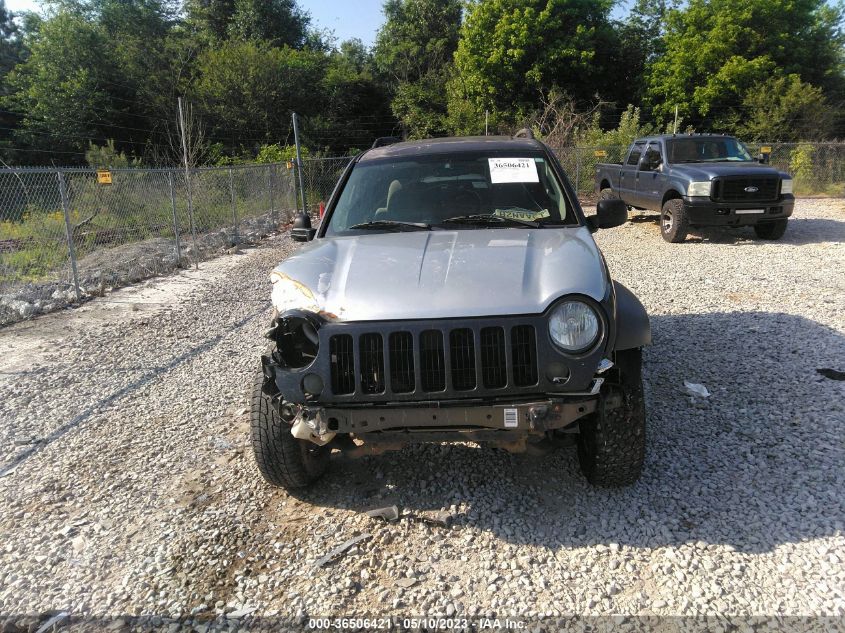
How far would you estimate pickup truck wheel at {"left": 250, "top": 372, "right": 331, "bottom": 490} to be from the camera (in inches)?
122

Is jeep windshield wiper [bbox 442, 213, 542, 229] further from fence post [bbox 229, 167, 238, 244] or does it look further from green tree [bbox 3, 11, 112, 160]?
green tree [bbox 3, 11, 112, 160]

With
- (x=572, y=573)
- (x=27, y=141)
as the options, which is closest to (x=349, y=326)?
(x=572, y=573)

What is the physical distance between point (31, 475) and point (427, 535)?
2.60 m

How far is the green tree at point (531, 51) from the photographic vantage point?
95.6 ft

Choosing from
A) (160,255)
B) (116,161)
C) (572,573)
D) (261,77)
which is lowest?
(572,573)

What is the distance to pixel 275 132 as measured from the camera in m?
31.8

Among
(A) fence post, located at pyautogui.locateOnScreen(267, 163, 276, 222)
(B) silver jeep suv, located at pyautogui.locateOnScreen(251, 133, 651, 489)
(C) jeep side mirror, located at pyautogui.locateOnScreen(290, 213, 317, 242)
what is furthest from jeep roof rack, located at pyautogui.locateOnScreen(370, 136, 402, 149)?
(A) fence post, located at pyautogui.locateOnScreen(267, 163, 276, 222)

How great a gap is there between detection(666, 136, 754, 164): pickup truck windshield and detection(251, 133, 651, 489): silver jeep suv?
1002cm

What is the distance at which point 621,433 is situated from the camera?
3000 mm

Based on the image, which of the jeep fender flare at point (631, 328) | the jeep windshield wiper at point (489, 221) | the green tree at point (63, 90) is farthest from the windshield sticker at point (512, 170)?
the green tree at point (63, 90)

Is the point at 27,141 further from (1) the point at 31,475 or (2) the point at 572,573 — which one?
(2) the point at 572,573

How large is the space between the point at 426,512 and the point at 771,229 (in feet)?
36.3

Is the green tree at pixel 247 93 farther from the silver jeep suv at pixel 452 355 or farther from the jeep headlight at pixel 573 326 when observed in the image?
the jeep headlight at pixel 573 326

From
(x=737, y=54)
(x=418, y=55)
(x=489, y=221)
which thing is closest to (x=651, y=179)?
(x=489, y=221)
